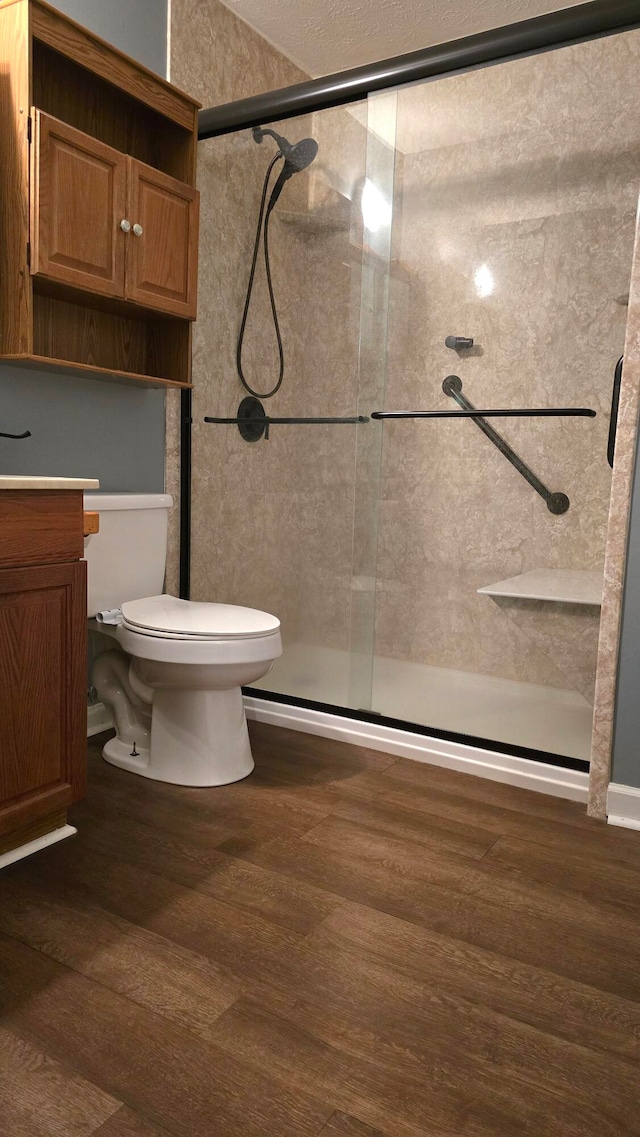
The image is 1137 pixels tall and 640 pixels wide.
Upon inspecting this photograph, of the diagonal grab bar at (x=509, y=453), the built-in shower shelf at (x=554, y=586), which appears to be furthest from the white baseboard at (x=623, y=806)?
the diagonal grab bar at (x=509, y=453)

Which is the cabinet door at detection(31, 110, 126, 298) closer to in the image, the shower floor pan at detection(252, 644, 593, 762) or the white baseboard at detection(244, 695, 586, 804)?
the shower floor pan at detection(252, 644, 593, 762)

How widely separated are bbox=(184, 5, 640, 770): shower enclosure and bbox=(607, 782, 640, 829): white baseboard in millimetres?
177

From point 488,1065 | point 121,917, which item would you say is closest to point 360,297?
point 121,917

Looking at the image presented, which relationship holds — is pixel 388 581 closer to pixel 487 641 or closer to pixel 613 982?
pixel 487 641

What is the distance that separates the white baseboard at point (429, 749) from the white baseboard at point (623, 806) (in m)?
0.12

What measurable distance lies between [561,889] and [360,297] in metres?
1.78

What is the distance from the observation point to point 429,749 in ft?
7.52

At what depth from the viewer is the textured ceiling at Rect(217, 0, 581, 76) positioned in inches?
105

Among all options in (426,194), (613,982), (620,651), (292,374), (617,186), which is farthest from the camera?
(292,374)

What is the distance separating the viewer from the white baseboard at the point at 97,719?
2.40 m

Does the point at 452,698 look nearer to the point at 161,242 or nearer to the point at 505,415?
the point at 505,415

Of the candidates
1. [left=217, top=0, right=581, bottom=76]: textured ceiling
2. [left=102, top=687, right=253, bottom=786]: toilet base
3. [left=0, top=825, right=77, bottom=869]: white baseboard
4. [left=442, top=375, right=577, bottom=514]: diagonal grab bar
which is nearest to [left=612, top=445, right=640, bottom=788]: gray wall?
[left=442, top=375, right=577, bottom=514]: diagonal grab bar

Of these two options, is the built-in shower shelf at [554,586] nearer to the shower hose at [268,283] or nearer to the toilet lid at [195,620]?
the toilet lid at [195,620]

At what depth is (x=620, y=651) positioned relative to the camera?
1902mm
